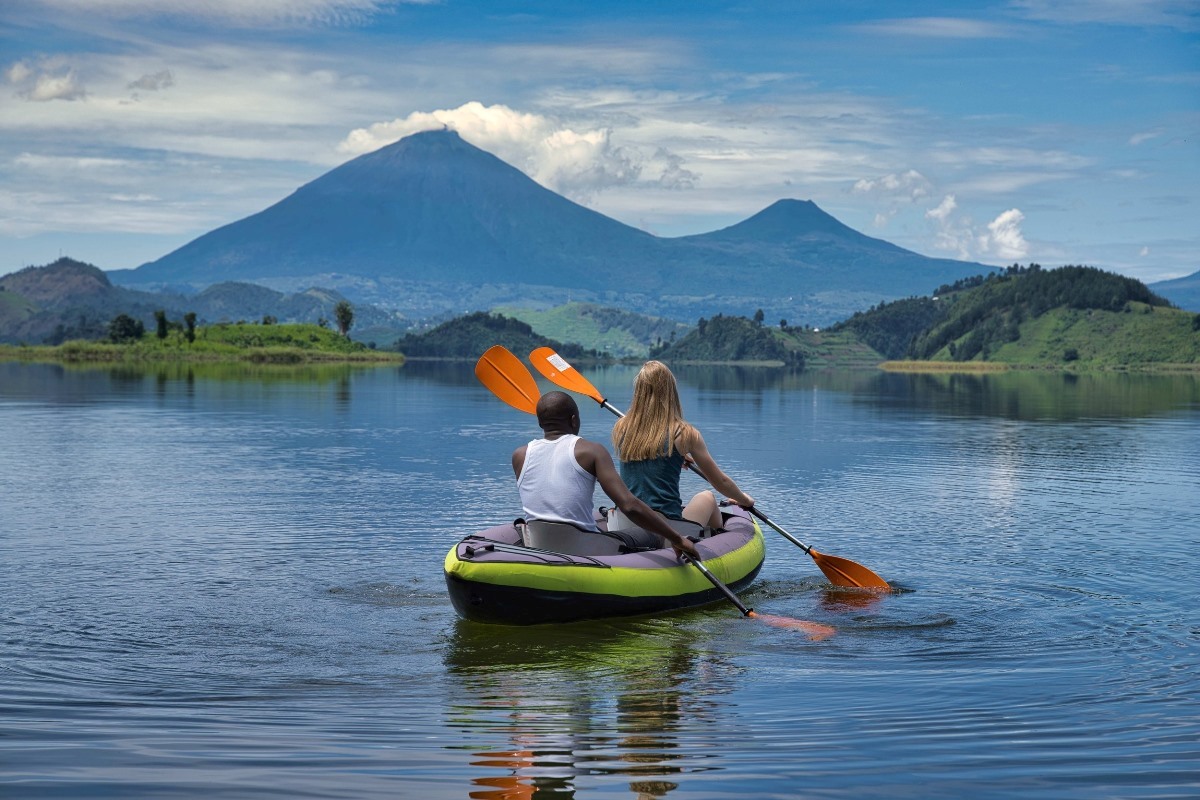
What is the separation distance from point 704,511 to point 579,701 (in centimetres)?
624

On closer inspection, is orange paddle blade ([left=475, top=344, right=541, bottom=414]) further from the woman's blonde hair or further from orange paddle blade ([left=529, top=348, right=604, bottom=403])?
the woman's blonde hair

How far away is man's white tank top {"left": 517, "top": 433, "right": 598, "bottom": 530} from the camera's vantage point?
48.3ft

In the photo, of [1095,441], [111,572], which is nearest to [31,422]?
[111,572]

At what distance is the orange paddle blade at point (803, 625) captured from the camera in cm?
1529

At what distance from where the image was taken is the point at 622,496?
592 inches

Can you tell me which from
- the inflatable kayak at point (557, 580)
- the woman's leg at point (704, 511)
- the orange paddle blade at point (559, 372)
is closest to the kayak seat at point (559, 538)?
the inflatable kayak at point (557, 580)

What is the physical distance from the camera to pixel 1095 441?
4788cm

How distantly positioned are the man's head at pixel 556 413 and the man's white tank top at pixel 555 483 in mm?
129

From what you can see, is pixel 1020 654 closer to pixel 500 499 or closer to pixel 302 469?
pixel 500 499

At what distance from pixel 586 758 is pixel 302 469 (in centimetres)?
2608

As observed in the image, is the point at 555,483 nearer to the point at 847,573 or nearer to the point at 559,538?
the point at 559,538

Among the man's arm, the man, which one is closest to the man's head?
the man

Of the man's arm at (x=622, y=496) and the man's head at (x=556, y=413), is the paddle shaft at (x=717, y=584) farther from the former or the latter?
the man's head at (x=556, y=413)

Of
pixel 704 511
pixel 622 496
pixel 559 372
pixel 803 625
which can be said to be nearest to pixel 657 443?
pixel 622 496
